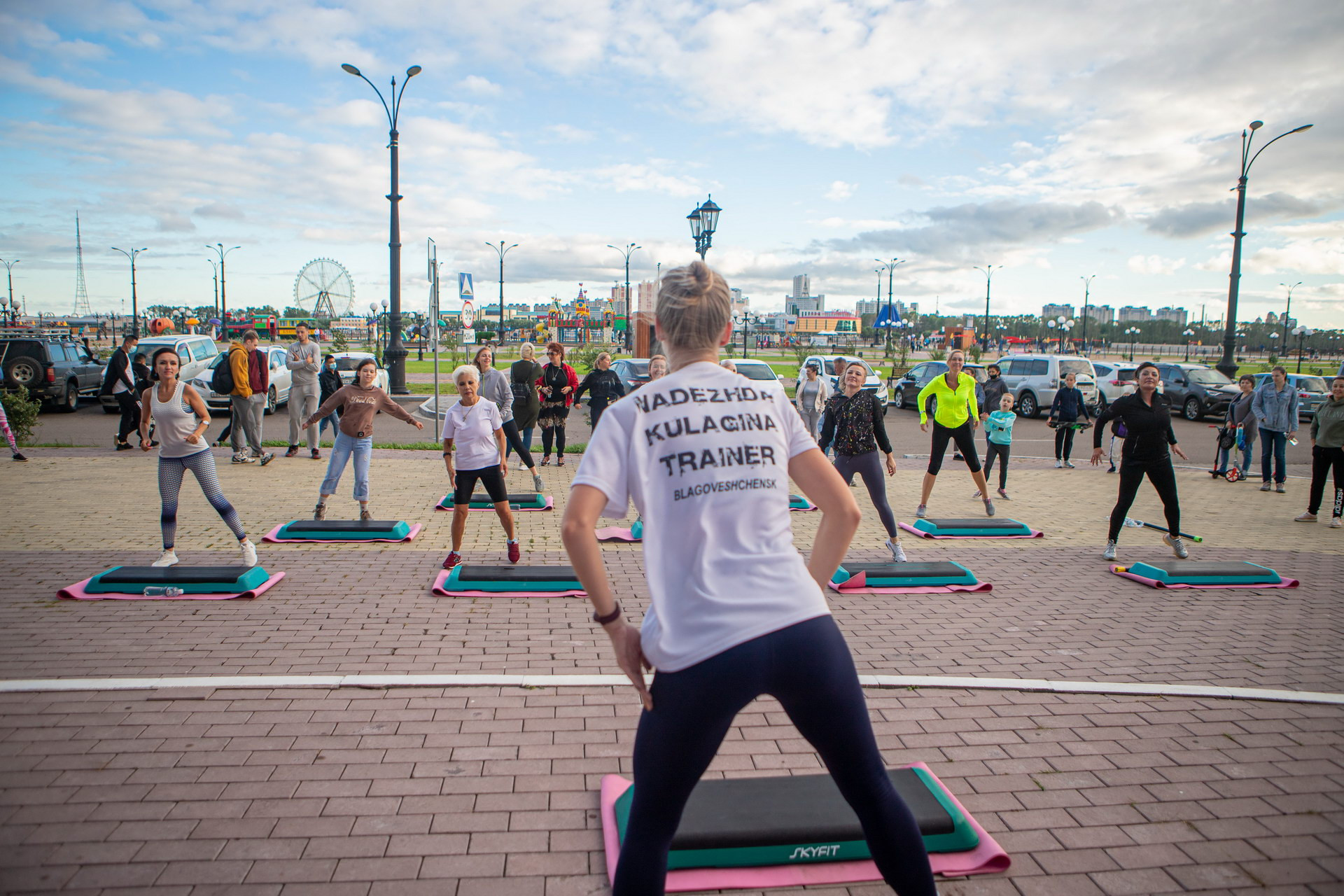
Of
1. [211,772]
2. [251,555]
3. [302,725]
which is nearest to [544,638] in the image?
[302,725]

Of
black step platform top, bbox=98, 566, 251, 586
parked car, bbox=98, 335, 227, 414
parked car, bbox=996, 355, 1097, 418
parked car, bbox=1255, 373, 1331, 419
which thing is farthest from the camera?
parked car, bbox=996, 355, 1097, 418

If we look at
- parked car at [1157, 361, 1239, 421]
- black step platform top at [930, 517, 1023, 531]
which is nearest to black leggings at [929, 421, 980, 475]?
black step platform top at [930, 517, 1023, 531]

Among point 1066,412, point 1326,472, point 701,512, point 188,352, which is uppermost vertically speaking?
point 188,352

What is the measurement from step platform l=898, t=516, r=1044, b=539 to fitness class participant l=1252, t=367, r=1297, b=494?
5914mm

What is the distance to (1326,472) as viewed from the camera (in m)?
9.62

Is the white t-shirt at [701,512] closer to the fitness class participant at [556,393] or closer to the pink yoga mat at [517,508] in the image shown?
the pink yoga mat at [517,508]

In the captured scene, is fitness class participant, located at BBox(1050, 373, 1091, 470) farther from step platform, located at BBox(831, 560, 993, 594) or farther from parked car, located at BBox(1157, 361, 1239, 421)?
parked car, located at BBox(1157, 361, 1239, 421)

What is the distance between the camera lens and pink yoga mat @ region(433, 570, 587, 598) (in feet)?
19.6

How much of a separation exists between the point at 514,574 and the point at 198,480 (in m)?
2.79

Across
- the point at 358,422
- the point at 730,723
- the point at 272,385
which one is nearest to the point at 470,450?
the point at 358,422

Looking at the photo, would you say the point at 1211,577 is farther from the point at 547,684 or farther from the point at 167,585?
the point at 167,585

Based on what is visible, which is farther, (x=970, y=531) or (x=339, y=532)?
(x=970, y=531)

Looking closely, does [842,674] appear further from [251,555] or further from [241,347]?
[241,347]

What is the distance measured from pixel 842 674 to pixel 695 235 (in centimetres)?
1301
